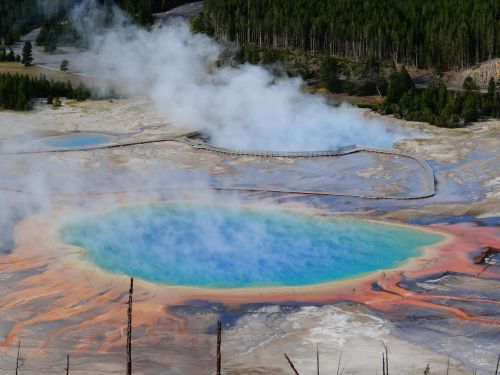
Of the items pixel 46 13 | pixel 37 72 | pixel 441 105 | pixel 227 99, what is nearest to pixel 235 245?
pixel 227 99

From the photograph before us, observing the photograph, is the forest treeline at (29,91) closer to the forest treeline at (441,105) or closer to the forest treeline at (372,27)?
the forest treeline at (441,105)

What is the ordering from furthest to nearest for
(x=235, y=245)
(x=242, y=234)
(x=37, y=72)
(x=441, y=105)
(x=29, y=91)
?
(x=37, y=72), (x=29, y=91), (x=441, y=105), (x=242, y=234), (x=235, y=245)

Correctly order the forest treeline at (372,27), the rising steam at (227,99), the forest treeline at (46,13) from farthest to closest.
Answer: the forest treeline at (46,13), the forest treeline at (372,27), the rising steam at (227,99)

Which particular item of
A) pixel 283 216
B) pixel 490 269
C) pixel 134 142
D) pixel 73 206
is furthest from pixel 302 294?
pixel 134 142

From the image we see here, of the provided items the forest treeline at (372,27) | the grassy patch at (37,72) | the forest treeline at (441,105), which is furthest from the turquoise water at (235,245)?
the forest treeline at (372,27)

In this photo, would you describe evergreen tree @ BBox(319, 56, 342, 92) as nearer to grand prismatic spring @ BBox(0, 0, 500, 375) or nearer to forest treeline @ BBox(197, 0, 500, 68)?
grand prismatic spring @ BBox(0, 0, 500, 375)

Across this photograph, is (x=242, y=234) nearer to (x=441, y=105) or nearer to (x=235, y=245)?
(x=235, y=245)

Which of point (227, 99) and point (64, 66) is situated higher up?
point (64, 66)
